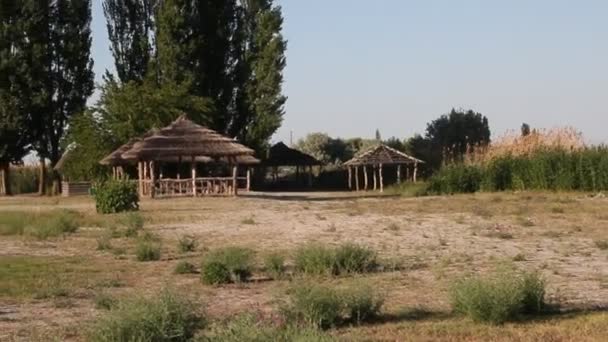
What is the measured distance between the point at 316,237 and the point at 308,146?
2765 inches

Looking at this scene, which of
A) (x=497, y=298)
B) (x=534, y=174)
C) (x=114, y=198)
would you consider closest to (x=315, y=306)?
(x=497, y=298)

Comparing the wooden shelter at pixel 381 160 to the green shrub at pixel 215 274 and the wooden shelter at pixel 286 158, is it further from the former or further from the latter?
the green shrub at pixel 215 274

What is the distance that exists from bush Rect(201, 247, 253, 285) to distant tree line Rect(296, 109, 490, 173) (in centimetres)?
5080

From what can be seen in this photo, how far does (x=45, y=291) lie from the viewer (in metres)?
12.9

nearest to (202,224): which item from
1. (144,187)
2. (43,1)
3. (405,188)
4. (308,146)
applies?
(144,187)

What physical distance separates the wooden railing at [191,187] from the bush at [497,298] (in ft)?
122

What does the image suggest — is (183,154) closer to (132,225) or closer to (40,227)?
(132,225)

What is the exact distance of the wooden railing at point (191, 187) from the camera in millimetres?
47459

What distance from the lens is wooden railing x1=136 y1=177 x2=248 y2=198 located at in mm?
47459

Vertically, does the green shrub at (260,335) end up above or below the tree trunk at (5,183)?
below

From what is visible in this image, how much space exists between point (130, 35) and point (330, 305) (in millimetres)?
52138

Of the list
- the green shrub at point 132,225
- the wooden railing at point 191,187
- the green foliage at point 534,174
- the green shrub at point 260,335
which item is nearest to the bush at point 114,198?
the green shrub at point 132,225

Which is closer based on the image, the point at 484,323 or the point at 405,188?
the point at 484,323

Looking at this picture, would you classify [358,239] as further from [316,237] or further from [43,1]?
[43,1]
